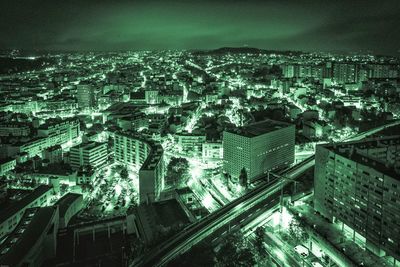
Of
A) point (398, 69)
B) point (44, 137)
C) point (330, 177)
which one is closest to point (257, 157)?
point (330, 177)

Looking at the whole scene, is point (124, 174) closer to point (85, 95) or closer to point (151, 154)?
point (151, 154)

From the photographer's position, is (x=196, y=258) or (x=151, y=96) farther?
(x=151, y=96)

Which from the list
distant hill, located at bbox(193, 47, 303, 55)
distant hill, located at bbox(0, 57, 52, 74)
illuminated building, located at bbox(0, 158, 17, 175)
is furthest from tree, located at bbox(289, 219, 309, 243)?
distant hill, located at bbox(193, 47, 303, 55)

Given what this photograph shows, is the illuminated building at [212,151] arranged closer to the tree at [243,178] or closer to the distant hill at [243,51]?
the tree at [243,178]

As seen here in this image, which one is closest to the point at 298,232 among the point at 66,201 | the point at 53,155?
the point at 66,201

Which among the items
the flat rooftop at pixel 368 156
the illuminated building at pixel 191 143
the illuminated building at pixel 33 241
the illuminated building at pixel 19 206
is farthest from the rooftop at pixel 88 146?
the flat rooftop at pixel 368 156

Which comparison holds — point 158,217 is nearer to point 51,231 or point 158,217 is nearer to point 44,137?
point 51,231
